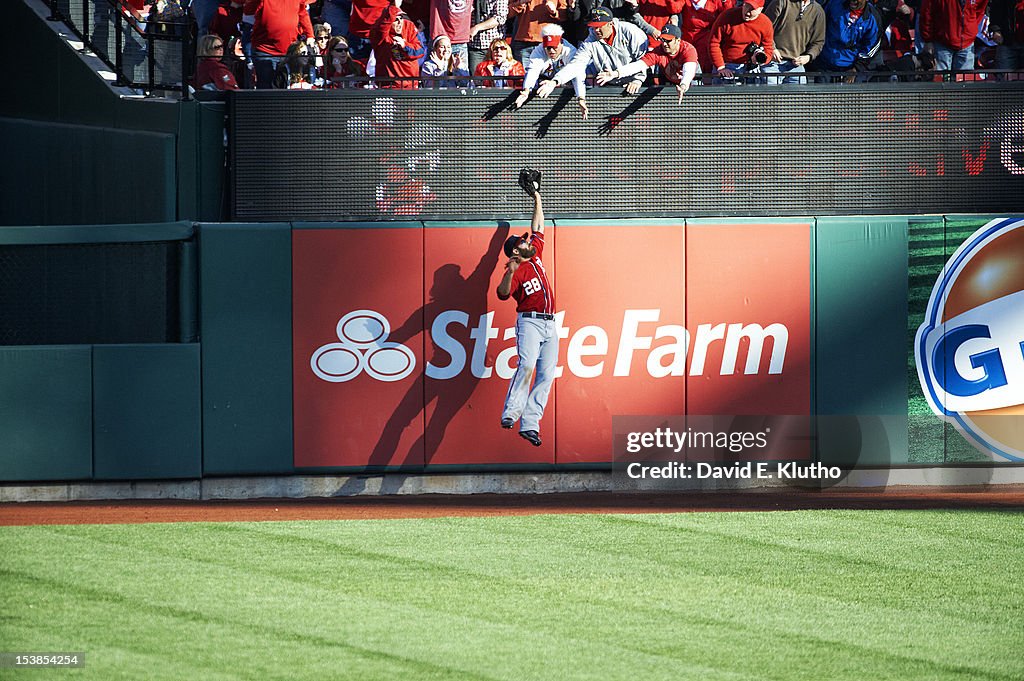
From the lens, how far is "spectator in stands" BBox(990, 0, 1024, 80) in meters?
12.5

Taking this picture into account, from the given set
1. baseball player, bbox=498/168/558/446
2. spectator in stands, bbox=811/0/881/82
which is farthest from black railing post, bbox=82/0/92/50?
spectator in stands, bbox=811/0/881/82

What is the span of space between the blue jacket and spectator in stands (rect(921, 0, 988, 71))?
51 cm

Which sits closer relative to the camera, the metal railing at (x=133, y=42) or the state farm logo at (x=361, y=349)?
the state farm logo at (x=361, y=349)

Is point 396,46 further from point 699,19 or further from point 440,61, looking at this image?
point 699,19

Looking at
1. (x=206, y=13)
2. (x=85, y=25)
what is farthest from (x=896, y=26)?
(x=85, y=25)

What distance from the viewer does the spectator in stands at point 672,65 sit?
38.6ft

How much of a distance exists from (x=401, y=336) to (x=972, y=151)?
538cm

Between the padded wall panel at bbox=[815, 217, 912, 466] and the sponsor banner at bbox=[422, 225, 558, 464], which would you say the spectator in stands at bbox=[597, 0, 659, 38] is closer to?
the sponsor banner at bbox=[422, 225, 558, 464]

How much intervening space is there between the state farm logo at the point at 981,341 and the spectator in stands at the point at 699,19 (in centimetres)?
360

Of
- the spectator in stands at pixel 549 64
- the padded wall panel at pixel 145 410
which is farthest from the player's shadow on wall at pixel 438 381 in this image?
the padded wall panel at pixel 145 410

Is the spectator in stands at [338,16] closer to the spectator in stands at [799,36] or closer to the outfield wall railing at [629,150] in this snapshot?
the outfield wall railing at [629,150]

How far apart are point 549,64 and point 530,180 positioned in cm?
108

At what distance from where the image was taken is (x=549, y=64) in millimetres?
11820

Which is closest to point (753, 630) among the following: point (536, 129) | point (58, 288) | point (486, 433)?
point (486, 433)
